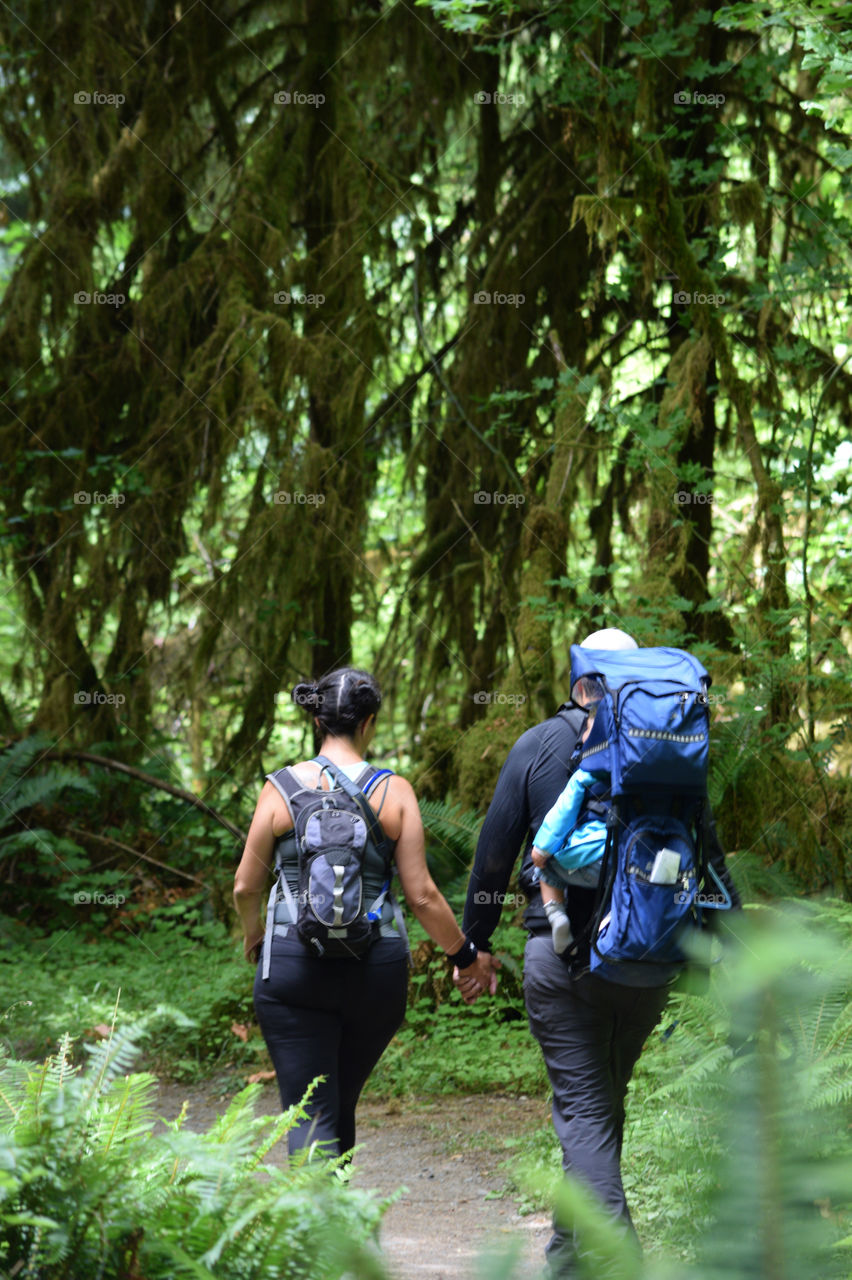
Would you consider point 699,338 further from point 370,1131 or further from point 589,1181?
point 589,1181

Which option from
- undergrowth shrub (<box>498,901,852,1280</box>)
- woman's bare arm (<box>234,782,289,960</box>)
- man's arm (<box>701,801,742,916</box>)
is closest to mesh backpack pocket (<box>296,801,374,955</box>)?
woman's bare arm (<box>234,782,289,960</box>)

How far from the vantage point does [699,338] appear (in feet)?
24.0

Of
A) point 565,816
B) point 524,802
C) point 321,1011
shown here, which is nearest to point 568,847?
point 565,816

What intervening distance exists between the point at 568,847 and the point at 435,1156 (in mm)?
2500

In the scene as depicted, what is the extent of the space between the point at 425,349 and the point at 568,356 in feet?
3.75

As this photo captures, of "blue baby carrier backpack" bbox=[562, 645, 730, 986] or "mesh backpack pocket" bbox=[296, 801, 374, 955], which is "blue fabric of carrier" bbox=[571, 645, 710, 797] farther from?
"mesh backpack pocket" bbox=[296, 801, 374, 955]

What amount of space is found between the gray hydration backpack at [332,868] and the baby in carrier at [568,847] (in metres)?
0.47

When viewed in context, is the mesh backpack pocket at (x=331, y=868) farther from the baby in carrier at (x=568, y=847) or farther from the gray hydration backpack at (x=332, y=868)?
the baby in carrier at (x=568, y=847)

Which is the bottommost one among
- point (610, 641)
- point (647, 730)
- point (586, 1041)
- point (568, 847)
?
point (586, 1041)

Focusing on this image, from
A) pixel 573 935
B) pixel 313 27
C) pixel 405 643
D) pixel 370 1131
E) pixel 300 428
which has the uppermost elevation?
pixel 313 27

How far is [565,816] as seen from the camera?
3199 mm

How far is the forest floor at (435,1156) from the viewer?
411 centimetres

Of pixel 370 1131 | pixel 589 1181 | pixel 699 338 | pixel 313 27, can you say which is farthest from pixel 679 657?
pixel 313 27

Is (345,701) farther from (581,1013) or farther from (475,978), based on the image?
(581,1013)
